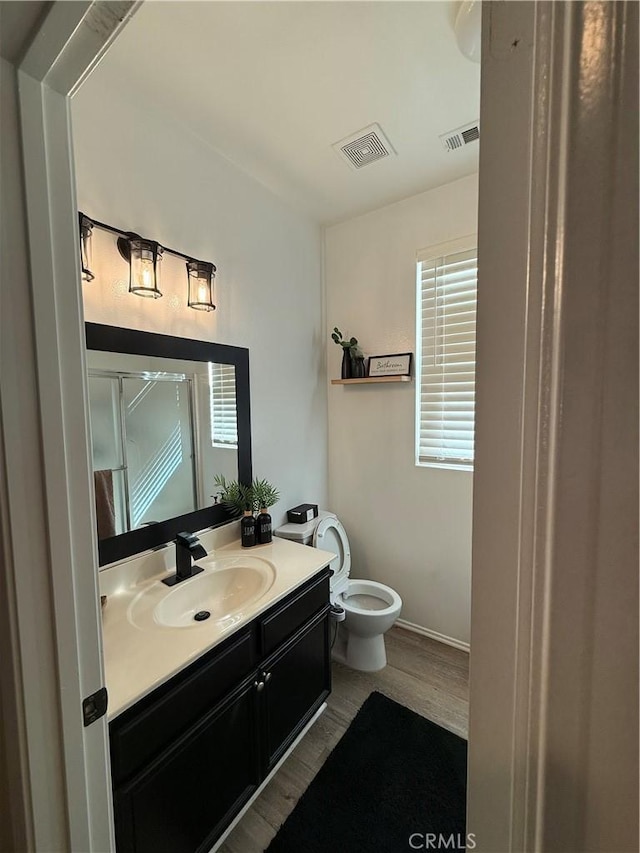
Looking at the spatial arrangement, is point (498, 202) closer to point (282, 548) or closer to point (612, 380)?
point (612, 380)

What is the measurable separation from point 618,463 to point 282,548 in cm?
164

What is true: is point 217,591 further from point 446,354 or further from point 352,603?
point 446,354

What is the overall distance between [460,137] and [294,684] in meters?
2.56

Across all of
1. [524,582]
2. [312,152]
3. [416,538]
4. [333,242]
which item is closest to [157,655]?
[524,582]

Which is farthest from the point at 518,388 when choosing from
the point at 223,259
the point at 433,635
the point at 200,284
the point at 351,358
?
the point at 433,635

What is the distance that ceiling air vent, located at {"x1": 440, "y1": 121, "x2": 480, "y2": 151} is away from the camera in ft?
5.22

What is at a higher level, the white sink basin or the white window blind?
the white window blind

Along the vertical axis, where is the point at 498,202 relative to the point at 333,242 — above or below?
Answer: below

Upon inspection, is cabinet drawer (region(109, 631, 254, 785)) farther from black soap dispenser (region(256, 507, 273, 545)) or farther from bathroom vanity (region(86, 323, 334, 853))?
black soap dispenser (region(256, 507, 273, 545))

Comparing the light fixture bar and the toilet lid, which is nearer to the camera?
the light fixture bar

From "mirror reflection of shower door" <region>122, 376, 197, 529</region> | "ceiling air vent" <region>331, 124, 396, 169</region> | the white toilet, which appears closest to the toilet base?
the white toilet

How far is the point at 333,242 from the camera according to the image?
2404 millimetres

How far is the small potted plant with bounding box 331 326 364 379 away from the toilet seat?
4.37 ft

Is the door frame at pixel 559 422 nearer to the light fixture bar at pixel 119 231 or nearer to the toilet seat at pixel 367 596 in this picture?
the light fixture bar at pixel 119 231
